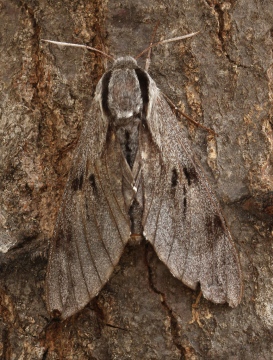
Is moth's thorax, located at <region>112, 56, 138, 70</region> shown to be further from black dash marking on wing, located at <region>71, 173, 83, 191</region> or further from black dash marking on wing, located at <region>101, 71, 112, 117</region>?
black dash marking on wing, located at <region>71, 173, 83, 191</region>

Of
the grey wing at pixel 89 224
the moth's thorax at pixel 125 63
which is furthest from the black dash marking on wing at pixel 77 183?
the moth's thorax at pixel 125 63

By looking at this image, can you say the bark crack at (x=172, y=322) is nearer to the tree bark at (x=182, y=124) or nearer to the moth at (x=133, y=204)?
the tree bark at (x=182, y=124)

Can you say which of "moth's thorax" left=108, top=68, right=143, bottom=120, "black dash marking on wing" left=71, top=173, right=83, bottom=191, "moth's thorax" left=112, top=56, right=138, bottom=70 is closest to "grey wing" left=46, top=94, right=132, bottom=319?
"black dash marking on wing" left=71, top=173, right=83, bottom=191

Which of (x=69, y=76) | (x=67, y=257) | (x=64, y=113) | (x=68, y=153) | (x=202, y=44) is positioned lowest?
(x=67, y=257)

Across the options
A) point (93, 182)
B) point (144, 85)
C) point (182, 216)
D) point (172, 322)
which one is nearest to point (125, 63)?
point (144, 85)

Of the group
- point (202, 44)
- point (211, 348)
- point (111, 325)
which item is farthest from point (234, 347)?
point (202, 44)

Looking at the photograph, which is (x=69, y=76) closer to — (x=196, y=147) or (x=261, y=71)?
(x=196, y=147)

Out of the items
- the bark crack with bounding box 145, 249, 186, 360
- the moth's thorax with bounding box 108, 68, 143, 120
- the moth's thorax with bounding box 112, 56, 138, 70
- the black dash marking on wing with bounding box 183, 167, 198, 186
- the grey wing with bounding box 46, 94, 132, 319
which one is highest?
the moth's thorax with bounding box 112, 56, 138, 70
